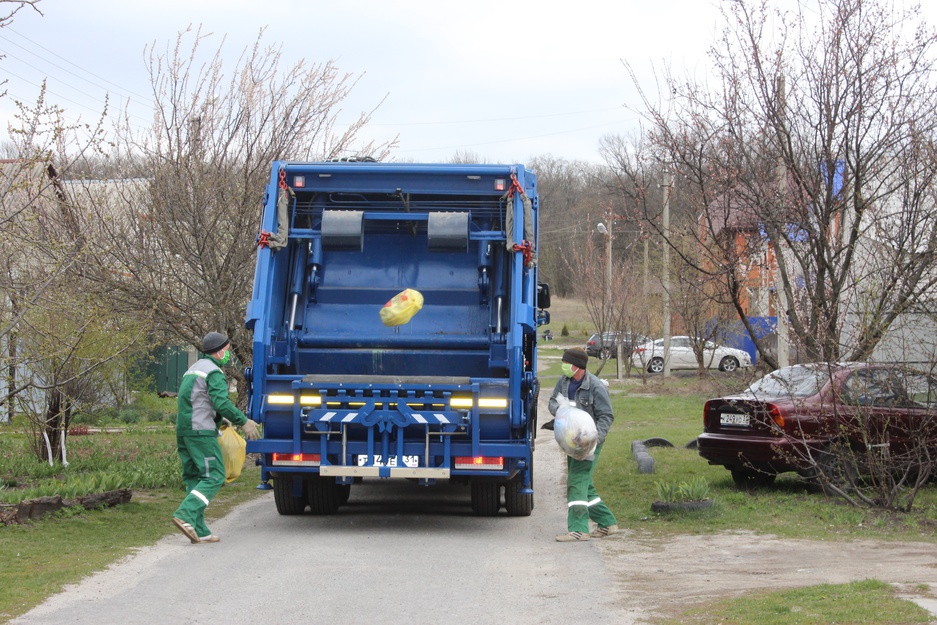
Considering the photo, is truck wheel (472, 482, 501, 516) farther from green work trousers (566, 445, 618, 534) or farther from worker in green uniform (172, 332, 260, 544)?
worker in green uniform (172, 332, 260, 544)

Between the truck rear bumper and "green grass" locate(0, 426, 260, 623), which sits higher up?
the truck rear bumper

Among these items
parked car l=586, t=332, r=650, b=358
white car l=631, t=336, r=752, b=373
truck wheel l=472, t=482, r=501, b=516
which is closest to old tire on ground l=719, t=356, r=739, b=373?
white car l=631, t=336, r=752, b=373

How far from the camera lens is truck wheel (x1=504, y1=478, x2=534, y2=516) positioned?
10.3 metres

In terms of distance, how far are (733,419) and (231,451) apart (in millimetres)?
5321

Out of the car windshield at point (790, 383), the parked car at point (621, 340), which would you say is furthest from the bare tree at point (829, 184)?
the parked car at point (621, 340)

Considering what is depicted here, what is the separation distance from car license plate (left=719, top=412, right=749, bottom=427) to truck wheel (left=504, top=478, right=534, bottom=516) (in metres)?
2.45

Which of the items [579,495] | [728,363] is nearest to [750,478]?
[579,495]

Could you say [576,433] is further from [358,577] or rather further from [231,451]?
[231,451]

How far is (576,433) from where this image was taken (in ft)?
30.0

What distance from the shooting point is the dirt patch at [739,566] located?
6930 mm

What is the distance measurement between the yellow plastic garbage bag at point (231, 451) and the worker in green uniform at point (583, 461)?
2.74 meters

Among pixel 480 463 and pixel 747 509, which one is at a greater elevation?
pixel 480 463

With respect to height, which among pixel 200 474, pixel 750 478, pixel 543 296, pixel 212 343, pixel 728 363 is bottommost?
pixel 750 478

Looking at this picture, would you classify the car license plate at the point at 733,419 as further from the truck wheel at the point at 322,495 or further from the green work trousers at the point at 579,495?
the truck wheel at the point at 322,495
